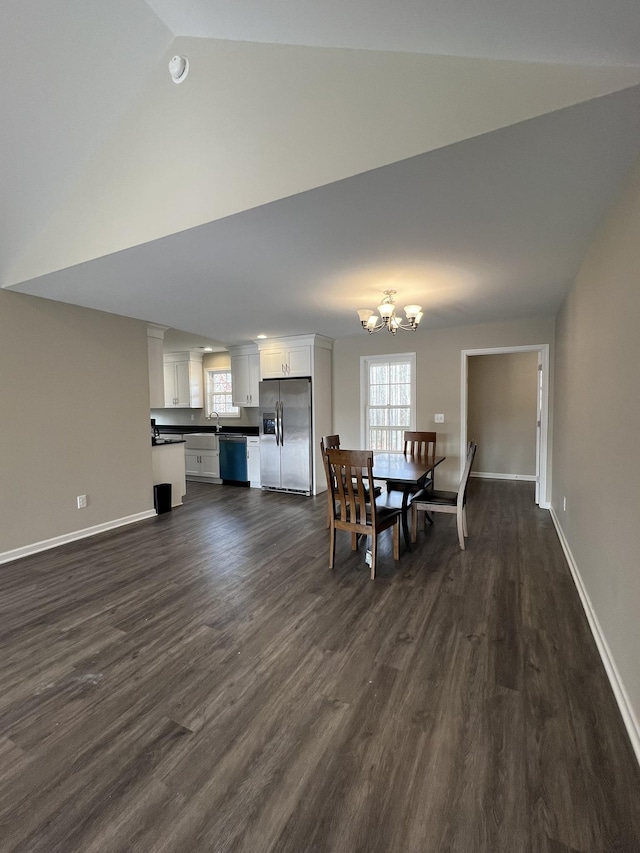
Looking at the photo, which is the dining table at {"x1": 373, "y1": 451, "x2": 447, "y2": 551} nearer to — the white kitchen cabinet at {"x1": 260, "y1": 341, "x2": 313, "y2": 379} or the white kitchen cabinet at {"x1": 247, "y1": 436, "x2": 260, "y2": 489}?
the white kitchen cabinet at {"x1": 260, "y1": 341, "x2": 313, "y2": 379}

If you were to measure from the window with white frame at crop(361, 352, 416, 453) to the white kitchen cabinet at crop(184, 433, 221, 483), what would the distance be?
9.23 feet

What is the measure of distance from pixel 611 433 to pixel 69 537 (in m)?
4.66

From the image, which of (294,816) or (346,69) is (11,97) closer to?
(346,69)

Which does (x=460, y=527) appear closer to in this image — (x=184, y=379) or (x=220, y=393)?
(x=220, y=393)

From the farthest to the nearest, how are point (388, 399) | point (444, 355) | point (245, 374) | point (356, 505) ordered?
point (245, 374)
point (388, 399)
point (444, 355)
point (356, 505)

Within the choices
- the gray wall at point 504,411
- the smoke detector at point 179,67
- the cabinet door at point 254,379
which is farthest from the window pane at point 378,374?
the smoke detector at point 179,67

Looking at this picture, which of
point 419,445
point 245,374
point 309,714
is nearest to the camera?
point 309,714

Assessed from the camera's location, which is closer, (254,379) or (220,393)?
(254,379)

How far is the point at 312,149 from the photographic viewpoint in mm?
1809

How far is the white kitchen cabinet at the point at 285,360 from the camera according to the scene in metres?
5.86

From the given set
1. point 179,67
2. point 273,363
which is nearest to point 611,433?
point 179,67

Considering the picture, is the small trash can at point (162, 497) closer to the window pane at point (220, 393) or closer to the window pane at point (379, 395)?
the window pane at point (220, 393)

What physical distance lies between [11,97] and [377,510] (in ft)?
12.2

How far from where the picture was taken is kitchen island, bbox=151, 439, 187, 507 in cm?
515
